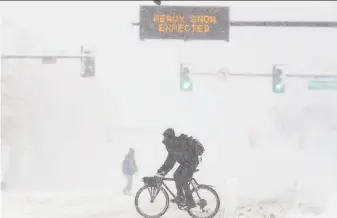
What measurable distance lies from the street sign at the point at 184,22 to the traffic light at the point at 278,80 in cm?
794

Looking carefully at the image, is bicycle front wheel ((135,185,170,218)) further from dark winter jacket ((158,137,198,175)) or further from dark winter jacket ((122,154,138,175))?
dark winter jacket ((122,154,138,175))

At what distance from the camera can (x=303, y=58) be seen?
14150 centimetres

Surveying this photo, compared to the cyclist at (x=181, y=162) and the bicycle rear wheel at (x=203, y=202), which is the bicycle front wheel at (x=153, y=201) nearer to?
the cyclist at (x=181, y=162)

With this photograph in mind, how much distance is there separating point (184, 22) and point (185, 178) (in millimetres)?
4801

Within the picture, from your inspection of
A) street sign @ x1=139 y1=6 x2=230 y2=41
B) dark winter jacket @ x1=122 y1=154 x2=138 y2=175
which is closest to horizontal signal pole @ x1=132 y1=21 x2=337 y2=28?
street sign @ x1=139 y1=6 x2=230 y2=41

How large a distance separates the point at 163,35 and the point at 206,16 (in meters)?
1.13

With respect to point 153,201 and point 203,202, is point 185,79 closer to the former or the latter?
point 153,201

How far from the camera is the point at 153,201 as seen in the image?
37.2 feet

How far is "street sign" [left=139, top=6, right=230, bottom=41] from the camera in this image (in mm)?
14430

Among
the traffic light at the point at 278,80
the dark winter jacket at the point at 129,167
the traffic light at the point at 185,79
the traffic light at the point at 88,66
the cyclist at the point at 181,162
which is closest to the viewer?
the cyclist at the point at 181,162

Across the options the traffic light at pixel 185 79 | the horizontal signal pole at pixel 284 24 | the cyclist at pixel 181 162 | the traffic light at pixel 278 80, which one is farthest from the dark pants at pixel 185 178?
the traffic light at pixel 278 80

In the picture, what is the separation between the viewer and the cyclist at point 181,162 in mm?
10812

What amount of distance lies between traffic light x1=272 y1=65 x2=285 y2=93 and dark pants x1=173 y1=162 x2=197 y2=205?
462 inches

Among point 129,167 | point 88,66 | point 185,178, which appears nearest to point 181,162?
point 185,178
